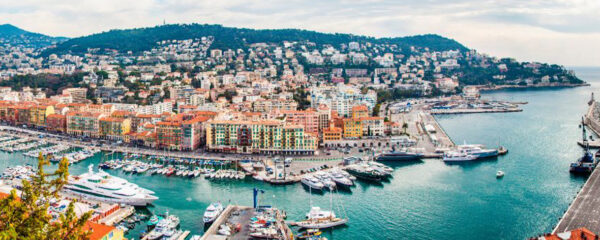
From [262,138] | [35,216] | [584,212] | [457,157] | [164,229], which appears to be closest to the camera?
[35,216]

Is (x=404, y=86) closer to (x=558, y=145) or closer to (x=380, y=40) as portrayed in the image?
(x=558, y=145)

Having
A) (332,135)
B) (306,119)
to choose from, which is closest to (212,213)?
(332,135)

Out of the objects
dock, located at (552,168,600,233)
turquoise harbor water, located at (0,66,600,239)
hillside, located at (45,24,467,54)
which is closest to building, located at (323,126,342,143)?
turquoise harbor water, located at (0,66,600,239)

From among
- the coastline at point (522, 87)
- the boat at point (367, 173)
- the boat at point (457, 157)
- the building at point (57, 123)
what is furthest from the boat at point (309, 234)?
the coastline at point (522, 87)

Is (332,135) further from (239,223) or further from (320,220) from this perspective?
(239,223)

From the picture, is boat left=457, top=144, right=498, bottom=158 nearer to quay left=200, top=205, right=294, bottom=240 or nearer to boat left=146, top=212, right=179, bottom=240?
quay left=200, top=205, right=294, bottom=240

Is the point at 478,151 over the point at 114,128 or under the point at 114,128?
under
